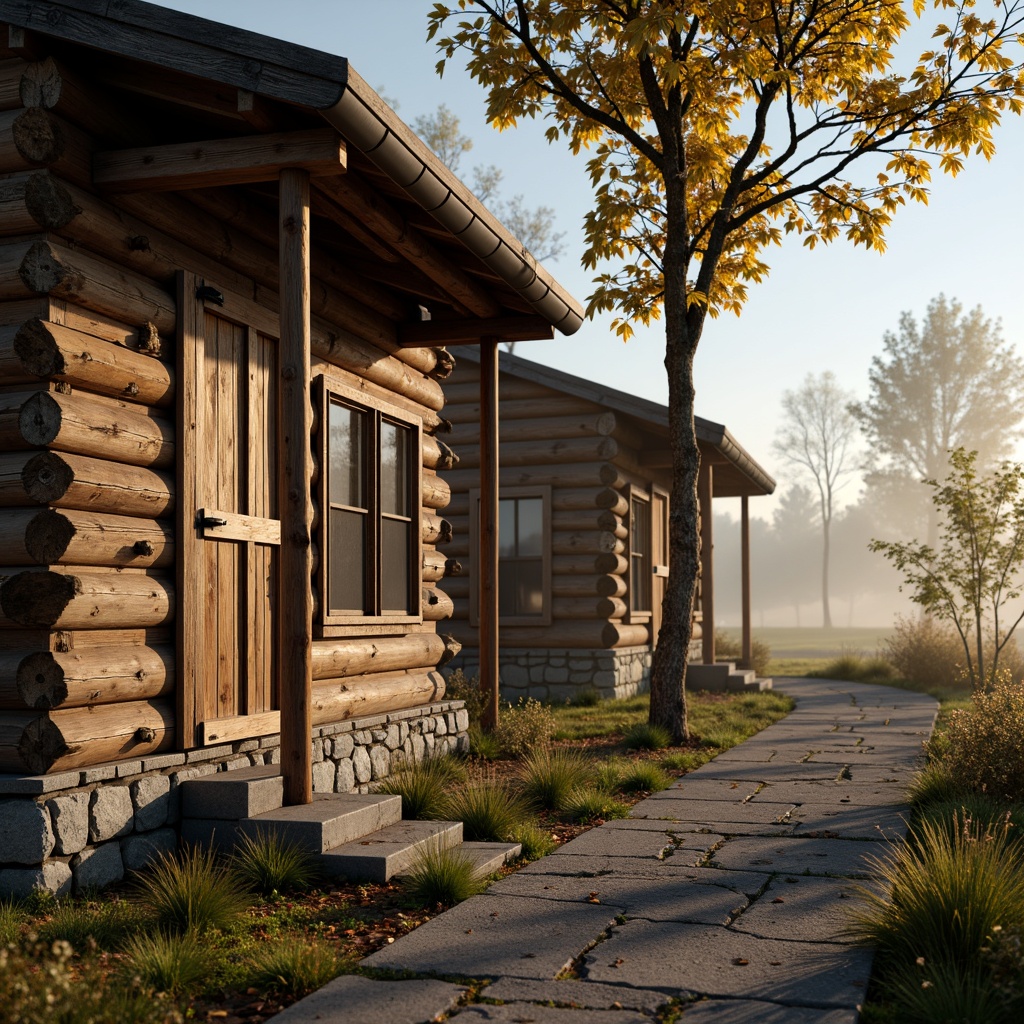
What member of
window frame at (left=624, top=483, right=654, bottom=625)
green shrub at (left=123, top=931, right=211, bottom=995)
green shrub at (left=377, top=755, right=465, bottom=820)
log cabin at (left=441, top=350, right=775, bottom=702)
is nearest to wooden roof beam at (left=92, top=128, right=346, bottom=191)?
green shrub at (left=377, top=755, right=465, bottom=820)

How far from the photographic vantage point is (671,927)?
4.95 meters

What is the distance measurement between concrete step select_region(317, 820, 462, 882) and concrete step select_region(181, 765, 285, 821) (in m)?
0.52

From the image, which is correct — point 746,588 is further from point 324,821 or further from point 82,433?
point 82,433

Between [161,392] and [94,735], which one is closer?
[94,735]

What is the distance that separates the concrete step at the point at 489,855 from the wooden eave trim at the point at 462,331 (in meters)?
4.89

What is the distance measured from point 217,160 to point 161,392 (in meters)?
1.40

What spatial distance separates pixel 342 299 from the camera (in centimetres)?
900

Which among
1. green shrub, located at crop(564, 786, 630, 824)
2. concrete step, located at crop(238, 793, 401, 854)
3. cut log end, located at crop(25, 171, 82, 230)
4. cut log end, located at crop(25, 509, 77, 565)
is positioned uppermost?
cut log end, located at crop(25, 171, 82, 230)

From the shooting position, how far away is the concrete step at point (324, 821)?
19.7 ft

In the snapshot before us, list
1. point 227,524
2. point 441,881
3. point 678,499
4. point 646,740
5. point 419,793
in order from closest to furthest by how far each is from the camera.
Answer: point 441,881, point 227,524, point 419,793, point 646,740, point 678,499

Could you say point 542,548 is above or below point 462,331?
below

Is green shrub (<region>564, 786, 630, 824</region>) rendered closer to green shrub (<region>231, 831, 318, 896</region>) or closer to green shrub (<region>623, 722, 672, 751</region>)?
green shrub (<region>231, 831, 318, 896</region>)

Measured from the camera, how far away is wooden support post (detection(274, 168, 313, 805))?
20.8ft

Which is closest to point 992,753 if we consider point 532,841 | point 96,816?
point 532,841
